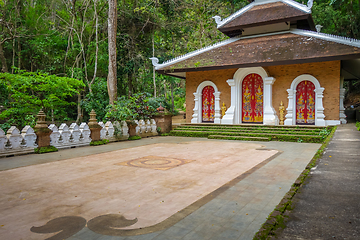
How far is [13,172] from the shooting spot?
6254 mm

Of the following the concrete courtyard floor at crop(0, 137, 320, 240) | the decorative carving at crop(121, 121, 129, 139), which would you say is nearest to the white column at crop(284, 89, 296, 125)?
the concrete courtyard floor at crop(0, 137, 320, 240)

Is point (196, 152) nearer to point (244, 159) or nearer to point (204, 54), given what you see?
point (244, 159)

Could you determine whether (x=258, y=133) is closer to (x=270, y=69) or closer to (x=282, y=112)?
(x=282, y=112)

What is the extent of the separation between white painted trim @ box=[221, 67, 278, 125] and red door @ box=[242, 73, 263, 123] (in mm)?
253

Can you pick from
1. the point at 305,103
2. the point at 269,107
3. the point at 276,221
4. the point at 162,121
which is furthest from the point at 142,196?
the point at 305,103

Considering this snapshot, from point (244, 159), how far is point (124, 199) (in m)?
4.32

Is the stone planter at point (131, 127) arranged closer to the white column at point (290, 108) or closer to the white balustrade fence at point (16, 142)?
the white balustrade fence at point (16, 142)

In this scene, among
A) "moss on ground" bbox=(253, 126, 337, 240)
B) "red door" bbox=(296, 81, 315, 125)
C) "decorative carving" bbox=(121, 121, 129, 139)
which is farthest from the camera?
"red door" bbox=(296, 81, 315, 125)

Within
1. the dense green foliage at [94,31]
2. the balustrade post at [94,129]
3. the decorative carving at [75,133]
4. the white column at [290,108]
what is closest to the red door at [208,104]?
the dense green foliage at [94,31]

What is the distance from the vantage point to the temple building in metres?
13.7

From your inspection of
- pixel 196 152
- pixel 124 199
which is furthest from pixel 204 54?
pixel 124 199

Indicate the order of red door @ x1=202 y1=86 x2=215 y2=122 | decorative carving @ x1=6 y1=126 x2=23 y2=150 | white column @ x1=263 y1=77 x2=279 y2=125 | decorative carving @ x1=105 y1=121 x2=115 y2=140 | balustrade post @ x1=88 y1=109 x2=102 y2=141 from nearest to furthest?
decorative carving @ x1=6 y1=126 x2=23 y2=150 < balustrade post @ x1=88 y1=109 x2=102 y2=141 < decorative carving @ x1=105 y1=121 x2=115 y2=140 < white column @ x1=263 y1=77 x2=279 y2=125 < red door @ x1=202 y1=86 x2=215 y2=122

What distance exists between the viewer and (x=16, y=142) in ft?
28.1

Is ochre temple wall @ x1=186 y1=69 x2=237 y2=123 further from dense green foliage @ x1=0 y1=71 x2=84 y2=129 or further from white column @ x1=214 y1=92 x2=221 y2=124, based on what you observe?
dense green foliage @ x1=0 y1=71 x2=84 y2=129
